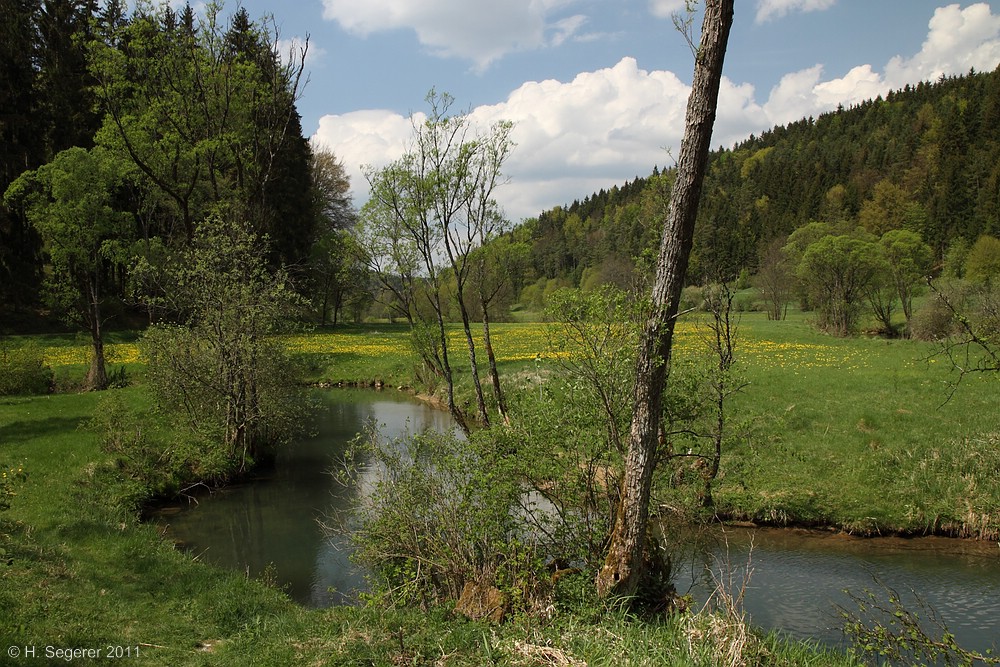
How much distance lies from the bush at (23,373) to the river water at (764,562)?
11.2 metres

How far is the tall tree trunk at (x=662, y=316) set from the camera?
655cm

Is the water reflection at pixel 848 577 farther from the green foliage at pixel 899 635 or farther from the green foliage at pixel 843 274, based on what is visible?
the green foliage at pixel 843 274

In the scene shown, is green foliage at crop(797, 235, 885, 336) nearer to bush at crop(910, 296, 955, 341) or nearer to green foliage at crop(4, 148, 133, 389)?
bush at crop(910, 296, 955, 341)

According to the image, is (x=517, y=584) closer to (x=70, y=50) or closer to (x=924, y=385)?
(x=924, y=385)

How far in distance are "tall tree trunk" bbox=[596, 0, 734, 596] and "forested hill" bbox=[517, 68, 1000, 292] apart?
38.5m

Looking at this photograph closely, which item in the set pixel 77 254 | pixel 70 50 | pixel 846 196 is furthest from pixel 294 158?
pixel 846 196

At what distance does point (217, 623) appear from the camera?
775 cm

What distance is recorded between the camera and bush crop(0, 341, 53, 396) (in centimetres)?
2111

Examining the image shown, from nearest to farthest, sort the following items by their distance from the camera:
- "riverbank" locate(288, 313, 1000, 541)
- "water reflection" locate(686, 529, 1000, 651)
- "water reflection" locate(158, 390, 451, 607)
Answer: "water reflection" locate(686, 529, 1000, 651)
"water reflection" locate(158, 390, 451, 607)
"riverbank" locate(288, 313, 1000, 541)

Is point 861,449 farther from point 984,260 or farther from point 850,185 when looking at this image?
point 850,185

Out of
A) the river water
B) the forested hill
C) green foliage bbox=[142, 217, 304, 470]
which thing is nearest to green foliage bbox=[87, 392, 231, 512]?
green foliage bbox=[142, 217, 304, 470]

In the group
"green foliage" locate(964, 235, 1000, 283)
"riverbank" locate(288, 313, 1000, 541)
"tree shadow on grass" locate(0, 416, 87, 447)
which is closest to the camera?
"riverbank" locate(288, 313, 1000, 541)

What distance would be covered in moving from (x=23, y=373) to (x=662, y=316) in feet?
78.3

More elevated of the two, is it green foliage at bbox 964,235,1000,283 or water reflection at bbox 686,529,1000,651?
green foliage at bbox 964,235,1000,283
